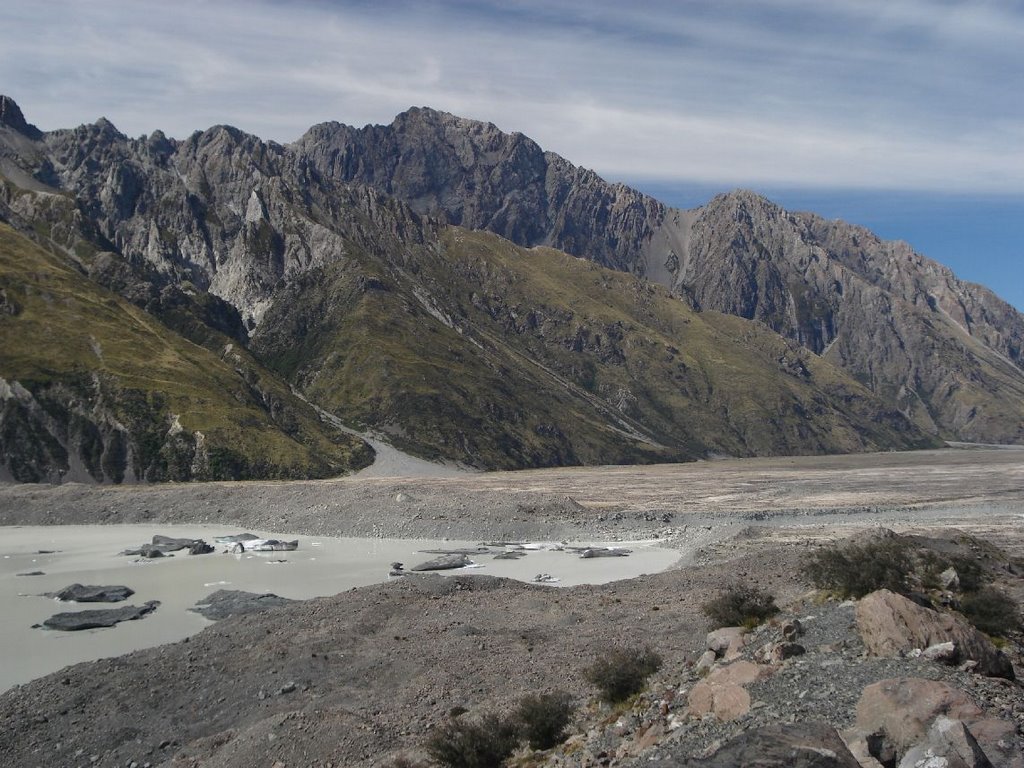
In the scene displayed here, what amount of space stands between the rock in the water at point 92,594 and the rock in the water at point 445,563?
1753 cm

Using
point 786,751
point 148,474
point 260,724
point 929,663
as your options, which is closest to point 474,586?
point 260,724

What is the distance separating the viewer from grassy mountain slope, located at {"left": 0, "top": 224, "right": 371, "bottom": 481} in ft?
420

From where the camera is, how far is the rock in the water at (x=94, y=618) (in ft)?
130

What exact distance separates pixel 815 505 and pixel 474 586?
6157cm

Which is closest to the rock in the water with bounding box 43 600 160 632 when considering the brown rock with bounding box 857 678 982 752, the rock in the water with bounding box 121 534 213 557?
the rock in the water with bounding box 121 534 213 557

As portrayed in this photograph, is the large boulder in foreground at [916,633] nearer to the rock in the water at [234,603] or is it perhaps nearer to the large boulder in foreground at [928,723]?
the large boulder in foreground at [928,723]

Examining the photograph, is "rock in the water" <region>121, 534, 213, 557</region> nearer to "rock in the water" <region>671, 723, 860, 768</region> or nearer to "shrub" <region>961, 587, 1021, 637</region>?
"shrub" <region>961, 587, 1021, 637</region>

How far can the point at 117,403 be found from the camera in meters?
136

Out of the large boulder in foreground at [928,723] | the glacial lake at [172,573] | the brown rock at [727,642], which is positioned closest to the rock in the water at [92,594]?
the glacial lake at [172,573]

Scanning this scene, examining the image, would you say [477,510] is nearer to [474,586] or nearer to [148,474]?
[474,586]

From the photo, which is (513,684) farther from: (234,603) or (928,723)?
(234,603)

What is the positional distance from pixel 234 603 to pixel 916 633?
3500 centimetres

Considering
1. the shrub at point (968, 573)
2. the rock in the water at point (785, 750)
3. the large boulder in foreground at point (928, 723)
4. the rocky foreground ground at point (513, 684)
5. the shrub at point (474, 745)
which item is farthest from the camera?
the shrub at point (968, 573)

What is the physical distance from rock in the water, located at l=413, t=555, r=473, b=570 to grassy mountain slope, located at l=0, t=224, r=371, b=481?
85.2 metres
